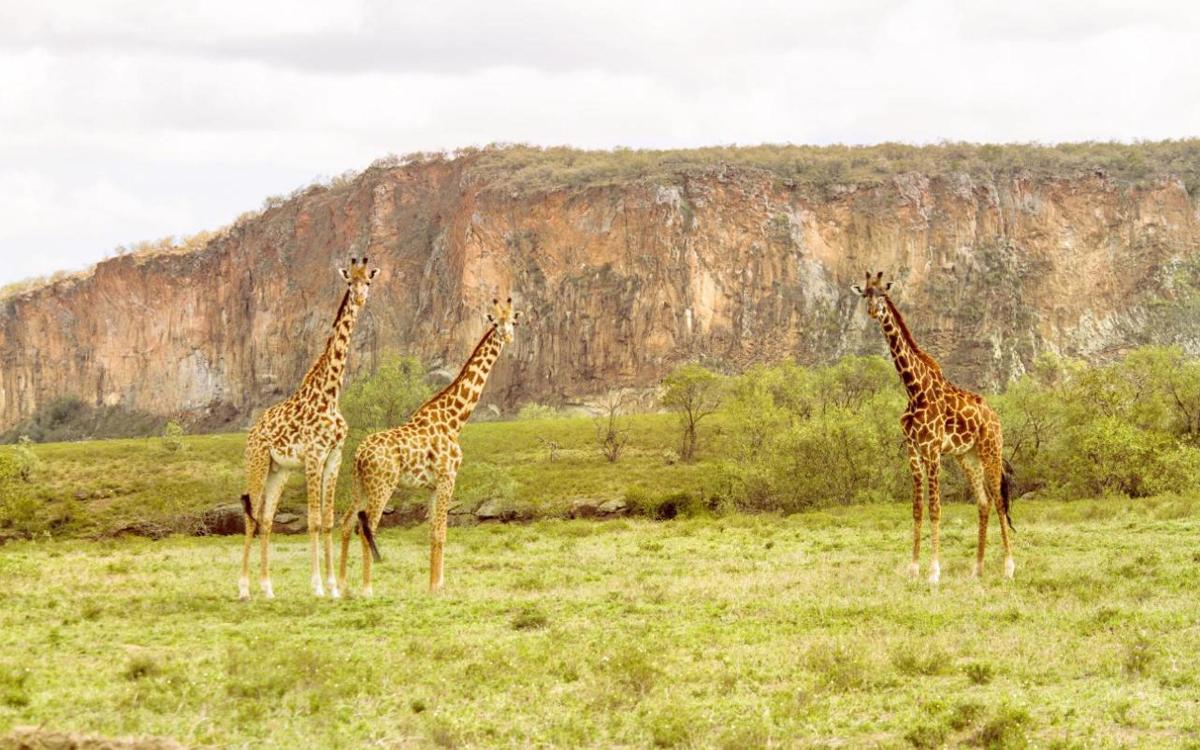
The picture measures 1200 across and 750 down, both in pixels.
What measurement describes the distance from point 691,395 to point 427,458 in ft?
166

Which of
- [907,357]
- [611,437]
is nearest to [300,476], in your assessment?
[611,437]

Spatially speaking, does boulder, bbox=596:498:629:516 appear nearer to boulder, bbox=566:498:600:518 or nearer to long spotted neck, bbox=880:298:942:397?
boulder, bbox=566:498:600:518

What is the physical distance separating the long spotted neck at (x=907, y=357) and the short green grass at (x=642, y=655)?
11.2 feet

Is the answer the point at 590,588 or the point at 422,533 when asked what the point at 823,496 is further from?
the point at 590,588

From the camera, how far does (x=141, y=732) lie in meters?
11.8

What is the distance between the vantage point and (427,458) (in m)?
20.5

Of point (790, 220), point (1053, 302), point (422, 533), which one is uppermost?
point (790, 220)

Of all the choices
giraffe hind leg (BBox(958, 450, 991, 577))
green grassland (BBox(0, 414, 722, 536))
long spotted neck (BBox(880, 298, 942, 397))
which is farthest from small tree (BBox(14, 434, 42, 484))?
giraffe hind leg (BBox(958, 450, 991, 577))

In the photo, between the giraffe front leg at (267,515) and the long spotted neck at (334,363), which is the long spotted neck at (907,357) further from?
the giraffe front leg at (267,515)

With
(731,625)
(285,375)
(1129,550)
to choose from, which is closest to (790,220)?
(285,375)

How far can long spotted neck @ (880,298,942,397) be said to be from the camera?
878 inches

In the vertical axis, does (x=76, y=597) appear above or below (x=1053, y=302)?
below

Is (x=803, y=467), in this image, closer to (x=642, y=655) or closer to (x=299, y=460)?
(x=299, y=460)

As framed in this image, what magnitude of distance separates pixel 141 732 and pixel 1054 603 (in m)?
12.1
